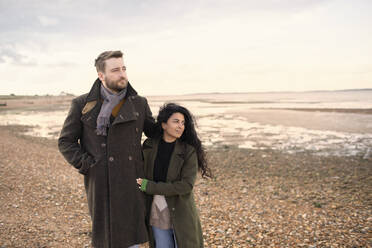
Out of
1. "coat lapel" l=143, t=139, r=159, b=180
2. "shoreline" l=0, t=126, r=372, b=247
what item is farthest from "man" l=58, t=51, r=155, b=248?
"shoreline" l=0, t=126, r=372, b=247

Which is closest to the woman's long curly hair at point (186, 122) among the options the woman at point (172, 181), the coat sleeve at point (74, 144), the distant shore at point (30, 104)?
the woman at point (172, 181)

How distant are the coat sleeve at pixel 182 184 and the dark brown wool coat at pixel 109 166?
198 millimetres

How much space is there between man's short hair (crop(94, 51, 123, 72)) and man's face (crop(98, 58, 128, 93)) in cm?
3

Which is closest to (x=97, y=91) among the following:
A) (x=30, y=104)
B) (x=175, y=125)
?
(x=175, y=125)

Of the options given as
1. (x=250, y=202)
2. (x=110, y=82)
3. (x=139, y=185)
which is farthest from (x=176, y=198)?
(x=250, y=202)

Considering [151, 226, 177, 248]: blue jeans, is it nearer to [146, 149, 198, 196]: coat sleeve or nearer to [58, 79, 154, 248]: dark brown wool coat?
[58, 79, 154, 248]: dark brown wool coat

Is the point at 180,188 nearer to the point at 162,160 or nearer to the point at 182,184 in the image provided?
the point at 182,184

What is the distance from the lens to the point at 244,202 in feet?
24.7

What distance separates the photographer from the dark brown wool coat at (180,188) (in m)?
3.08

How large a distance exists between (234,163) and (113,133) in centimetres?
926

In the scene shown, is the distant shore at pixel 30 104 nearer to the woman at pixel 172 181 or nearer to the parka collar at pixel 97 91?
the parka collar at pixel 97 91

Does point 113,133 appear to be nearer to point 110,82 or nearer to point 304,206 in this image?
point 110,82

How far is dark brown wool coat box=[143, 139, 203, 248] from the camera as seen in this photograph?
3075mm

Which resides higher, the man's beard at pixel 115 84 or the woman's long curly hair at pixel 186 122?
the man's beard at pixel 115 84
